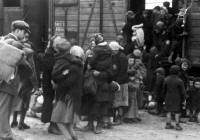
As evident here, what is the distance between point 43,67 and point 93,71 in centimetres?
98

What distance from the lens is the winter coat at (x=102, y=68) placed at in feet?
26.9

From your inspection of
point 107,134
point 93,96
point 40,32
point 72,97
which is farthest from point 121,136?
point 40,32

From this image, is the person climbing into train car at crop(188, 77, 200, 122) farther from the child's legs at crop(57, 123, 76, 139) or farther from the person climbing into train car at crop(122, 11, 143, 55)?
the child's legs at crop(57, 123, 76, 139)

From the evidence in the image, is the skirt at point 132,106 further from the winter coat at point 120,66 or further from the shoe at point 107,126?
the shoe at point 107,126

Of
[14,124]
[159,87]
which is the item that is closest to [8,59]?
[14,124]

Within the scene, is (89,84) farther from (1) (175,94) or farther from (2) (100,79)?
(1) (175,94)

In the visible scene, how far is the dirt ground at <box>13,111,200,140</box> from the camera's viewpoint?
7.99m

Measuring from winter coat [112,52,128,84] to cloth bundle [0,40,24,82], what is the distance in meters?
2.82

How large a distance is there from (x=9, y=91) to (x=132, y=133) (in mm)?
2837

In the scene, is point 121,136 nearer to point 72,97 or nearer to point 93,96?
point 93,96

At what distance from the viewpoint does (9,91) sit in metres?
6.87

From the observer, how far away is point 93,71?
8.21 meters

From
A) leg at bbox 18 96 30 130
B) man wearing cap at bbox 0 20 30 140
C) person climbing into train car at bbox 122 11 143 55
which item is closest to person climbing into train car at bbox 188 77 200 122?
person climbing into train car at bbox 122 11 143 55

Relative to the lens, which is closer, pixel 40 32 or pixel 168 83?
pixel 168 83
